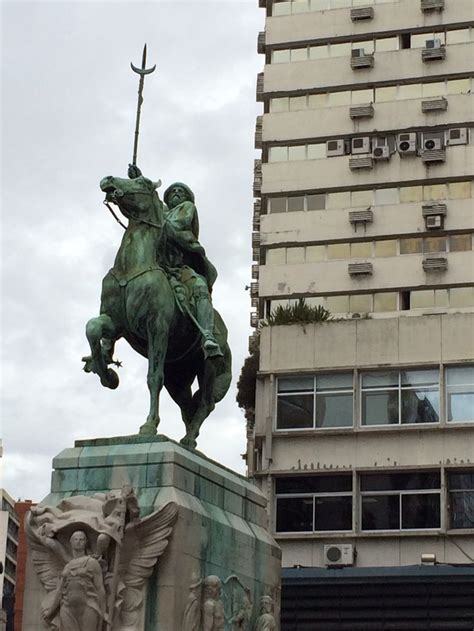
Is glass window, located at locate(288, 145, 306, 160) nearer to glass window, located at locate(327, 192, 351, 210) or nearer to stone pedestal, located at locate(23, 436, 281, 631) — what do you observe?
glass window, located at locate(327, 192, 351, 210)

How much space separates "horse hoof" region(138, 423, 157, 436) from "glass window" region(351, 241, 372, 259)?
32224mm

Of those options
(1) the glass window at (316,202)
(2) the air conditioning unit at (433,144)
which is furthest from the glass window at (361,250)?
(2) the air conditioning unit at (433,144)

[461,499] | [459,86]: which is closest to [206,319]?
[461,499]

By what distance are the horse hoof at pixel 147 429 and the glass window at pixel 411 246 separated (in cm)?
3227

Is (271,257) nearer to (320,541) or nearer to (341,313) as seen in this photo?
→ (341,313)

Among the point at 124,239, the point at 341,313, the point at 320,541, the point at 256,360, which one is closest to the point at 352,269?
the point at 341,313

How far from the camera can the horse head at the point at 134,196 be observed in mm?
15195

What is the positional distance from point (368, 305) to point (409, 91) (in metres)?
8.49

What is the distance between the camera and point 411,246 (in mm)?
46062

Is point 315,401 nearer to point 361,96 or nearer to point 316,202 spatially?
point 316,202

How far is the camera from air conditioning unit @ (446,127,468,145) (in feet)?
152

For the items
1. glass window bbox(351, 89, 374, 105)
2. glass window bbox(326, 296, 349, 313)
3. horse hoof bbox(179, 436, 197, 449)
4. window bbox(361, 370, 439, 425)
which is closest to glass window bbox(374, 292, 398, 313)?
glass window bbox(326, 296, 349, 313)

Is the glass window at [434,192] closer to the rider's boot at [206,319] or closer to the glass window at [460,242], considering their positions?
the glass window at [460,242]

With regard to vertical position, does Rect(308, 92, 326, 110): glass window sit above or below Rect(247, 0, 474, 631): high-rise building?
above
